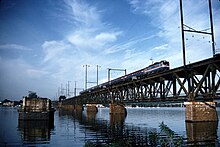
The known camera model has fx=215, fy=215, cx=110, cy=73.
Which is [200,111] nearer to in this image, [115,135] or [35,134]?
[115,135]

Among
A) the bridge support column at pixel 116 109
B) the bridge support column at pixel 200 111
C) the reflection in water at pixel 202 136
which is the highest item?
the bridge support column at pixel 200 111

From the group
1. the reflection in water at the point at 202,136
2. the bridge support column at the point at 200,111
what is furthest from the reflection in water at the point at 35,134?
the bridge support column at the point at 200,111

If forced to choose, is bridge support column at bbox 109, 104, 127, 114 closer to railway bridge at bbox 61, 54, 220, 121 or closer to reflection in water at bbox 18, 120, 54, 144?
railway bridge at bbox 61, 54, 220, 121

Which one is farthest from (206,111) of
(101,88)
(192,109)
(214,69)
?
(101,88)

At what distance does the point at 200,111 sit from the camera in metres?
39.7

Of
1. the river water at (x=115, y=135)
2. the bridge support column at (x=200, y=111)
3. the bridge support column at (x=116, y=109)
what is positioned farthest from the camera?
the bridge support column at (x=116, y=109)

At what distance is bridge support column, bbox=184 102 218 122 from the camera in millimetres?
39094

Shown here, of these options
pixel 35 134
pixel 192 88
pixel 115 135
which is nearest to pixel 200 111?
pixel 192 88

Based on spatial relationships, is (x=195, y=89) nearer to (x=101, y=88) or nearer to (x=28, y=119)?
(x=28, y=119)

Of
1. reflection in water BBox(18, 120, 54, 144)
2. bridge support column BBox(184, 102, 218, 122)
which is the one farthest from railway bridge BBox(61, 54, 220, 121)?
reflection in water BBox(18, 120, 54, 144)

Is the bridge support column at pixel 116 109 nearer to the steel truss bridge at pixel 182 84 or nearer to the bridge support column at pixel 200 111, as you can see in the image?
the steel truss bridge at pixel 182 84

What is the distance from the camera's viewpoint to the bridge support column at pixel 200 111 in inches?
1539

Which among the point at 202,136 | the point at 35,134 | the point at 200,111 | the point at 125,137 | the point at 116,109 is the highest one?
the point at 200,111

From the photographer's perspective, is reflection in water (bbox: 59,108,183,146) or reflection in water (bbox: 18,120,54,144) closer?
reflection in water (bbox: 59,108,183,146)
